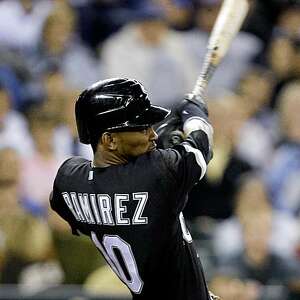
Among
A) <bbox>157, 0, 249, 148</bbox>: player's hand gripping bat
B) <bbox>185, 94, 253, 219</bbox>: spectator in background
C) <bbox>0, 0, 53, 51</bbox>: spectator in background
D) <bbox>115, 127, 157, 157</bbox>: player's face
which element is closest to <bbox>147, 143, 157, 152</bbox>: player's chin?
<bbox>115, 127, 157, 157</bbox>: player's face

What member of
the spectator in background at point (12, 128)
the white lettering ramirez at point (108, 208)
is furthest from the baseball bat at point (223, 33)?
the spectator in background at point (12, 128)

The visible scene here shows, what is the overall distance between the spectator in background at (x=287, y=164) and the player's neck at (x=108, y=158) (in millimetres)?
3558

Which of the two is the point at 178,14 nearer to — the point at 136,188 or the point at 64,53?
the point at 64,53

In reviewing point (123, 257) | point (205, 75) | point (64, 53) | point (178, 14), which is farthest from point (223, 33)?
point (178, 14)

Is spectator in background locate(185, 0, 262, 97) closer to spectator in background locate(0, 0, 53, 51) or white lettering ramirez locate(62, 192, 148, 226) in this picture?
spectator in background locate(0, 0, 53, 51)

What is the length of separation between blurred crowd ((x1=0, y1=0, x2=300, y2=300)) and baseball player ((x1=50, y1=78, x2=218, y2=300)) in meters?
2.60

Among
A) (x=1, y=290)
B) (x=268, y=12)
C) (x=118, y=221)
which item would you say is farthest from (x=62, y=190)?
(x=268, y=12)

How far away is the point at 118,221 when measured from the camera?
339 cm

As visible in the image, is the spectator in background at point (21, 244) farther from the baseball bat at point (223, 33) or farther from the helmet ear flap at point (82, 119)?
the helmet ear flap at point (82, 119)

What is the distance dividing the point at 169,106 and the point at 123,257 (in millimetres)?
4129

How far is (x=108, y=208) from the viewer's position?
11.1 ft

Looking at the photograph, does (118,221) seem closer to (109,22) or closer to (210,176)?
(210,176)

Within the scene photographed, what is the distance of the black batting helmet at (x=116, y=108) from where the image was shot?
331 cm

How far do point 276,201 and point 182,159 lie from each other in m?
3.63
